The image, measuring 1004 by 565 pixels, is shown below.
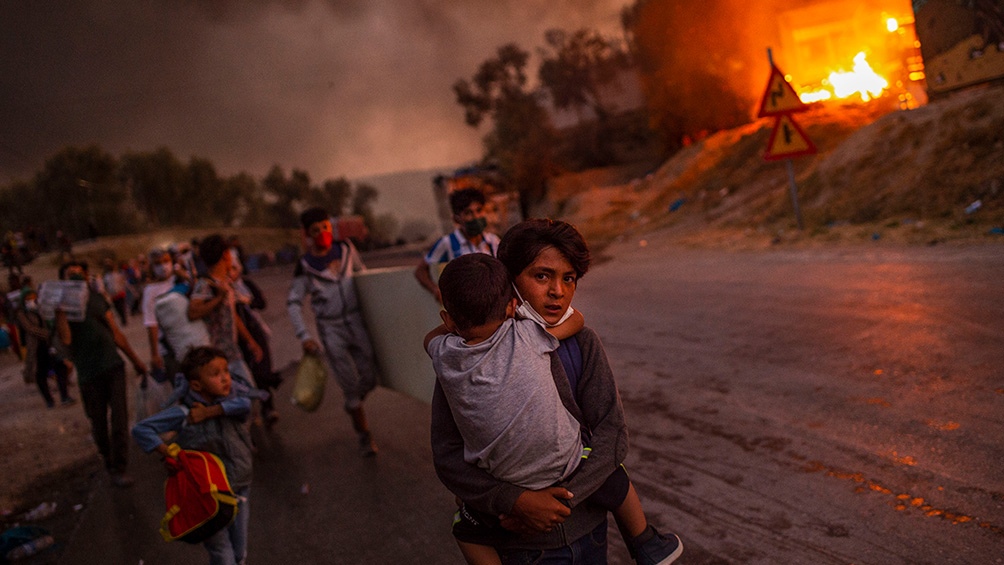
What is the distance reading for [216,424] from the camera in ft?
11.9

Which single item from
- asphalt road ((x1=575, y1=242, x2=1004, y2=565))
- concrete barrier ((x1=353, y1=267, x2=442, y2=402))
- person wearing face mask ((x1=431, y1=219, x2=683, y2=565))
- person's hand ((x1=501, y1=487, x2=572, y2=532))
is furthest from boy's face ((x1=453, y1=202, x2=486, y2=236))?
person's hand ((x1=501, y1=487, x2=572, y2=532))

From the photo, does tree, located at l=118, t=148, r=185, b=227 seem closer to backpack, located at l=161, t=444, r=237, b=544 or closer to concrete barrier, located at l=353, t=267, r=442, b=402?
concrete barrier, located at l=353, t=267, r=442, b=402

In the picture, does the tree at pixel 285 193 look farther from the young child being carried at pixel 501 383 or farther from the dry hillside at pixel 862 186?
the young child being carried at pixel 501 383

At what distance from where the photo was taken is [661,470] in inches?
160

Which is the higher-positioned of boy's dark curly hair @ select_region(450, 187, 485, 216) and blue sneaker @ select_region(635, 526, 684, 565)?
boy's dark curly hair @ select_region(450, 187, 485, 216)

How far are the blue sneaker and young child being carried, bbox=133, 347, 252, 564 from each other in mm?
2273

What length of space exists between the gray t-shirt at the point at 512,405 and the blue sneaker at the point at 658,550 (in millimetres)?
456

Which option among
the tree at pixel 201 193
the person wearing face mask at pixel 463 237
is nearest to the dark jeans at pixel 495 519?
the person wearing face mask at pixel 463 237

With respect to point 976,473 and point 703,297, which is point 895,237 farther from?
point 976,473

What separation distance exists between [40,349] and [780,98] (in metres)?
12.0

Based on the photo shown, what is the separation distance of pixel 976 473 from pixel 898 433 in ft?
1.94

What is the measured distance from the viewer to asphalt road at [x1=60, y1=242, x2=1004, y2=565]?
3.09m

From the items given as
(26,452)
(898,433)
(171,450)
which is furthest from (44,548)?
(898,433)

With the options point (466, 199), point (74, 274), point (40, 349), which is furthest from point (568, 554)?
point (40, 349)
